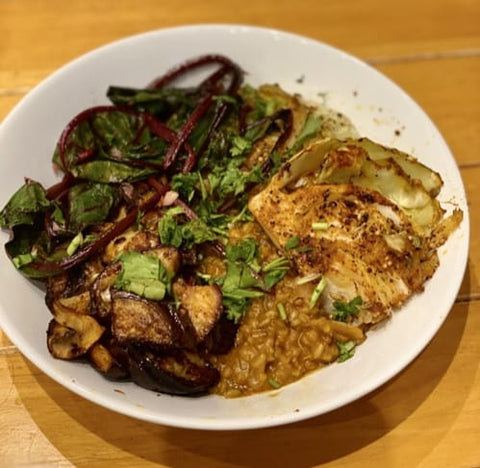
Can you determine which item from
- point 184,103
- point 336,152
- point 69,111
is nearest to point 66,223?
point 69,111

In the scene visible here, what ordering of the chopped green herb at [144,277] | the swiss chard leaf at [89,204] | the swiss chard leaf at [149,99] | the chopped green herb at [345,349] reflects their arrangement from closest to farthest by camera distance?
the chopped green herb at [144,277]
the chopped green herb at [345,349]
the swiss chard leaf at [89,204]
the swiss chard leaf at [149,99]

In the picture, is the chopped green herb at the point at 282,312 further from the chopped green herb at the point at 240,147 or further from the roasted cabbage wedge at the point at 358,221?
the chopped green herb at the point at 240,147

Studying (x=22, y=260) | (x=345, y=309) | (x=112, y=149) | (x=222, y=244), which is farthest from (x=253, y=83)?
(x=22, y=260)

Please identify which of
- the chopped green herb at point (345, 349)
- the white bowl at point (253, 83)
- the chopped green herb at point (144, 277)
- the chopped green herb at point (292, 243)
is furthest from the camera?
the chopped green herb at point (292, 243)

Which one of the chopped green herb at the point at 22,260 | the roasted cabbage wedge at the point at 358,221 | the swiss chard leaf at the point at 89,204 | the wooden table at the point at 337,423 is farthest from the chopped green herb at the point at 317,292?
the chopped green herb at the point at 22,260

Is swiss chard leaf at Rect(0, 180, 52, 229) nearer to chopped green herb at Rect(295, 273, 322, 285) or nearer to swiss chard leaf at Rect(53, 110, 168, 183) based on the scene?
swiss chard leaf at Rect(53, 110, 168, 183)

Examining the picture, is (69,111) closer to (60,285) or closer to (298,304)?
(60,285)

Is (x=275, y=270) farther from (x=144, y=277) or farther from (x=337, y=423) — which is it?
(x=337, y=423)

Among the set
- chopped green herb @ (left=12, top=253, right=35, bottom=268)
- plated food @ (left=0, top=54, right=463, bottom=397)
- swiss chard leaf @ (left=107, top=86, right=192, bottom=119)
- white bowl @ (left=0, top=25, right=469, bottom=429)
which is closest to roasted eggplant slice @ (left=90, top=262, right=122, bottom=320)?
plated food @ (left=0, top=54, right=463, bottom=397)
